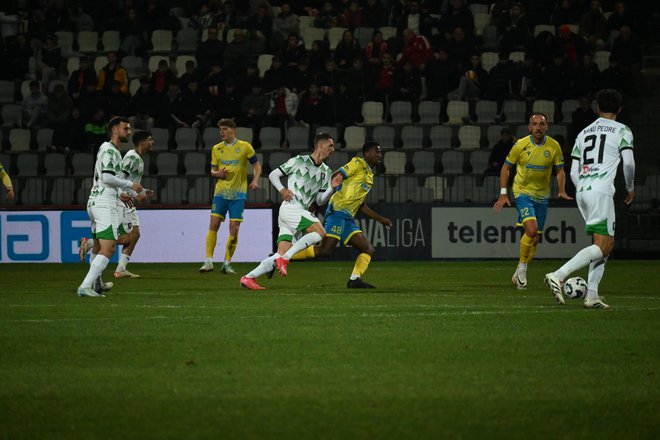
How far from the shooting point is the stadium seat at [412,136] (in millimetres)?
25188

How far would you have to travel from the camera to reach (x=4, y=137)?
2728cm

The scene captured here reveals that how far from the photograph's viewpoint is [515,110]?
82.8 feet

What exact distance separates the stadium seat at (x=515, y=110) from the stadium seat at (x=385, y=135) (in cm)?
263

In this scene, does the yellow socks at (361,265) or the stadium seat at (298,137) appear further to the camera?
the stadium seat at (298,137)

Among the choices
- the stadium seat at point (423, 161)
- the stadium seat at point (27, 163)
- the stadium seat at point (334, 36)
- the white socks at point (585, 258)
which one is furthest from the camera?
the stadium seat at point (334, 36)

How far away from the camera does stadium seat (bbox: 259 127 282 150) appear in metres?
25.4

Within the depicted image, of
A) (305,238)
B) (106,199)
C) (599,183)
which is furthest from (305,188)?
(599,183)

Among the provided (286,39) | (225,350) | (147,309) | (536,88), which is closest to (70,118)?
(286,39)

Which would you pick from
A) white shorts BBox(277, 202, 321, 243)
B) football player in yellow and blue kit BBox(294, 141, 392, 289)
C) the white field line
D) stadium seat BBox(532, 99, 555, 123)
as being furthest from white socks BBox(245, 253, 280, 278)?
stadium seat BBox(532, 99, 555, 123)

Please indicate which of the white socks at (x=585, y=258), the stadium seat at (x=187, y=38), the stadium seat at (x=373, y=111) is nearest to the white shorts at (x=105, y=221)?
the white socks at (x=585, y=258)

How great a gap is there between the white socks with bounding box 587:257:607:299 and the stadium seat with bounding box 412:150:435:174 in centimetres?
1345

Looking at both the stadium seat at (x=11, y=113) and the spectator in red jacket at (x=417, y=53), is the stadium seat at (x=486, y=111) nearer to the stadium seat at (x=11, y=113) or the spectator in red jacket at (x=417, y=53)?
the spectator in red jacket at (x=417, y=53)

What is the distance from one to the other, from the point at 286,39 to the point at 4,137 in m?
7.36

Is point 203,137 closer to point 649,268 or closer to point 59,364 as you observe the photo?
point 649,268
